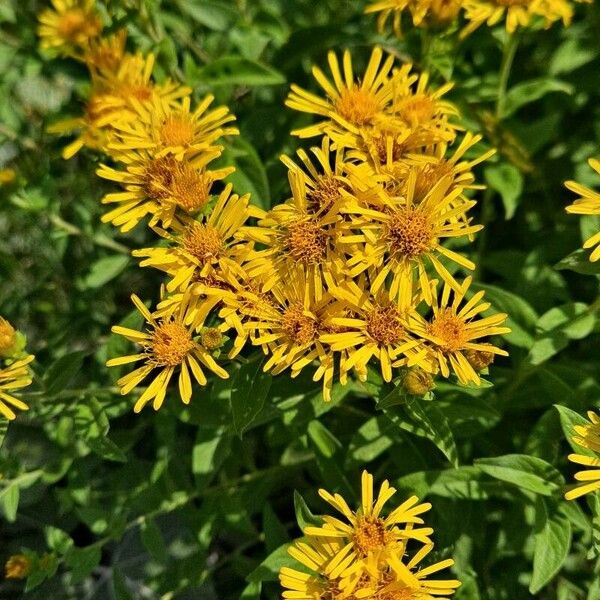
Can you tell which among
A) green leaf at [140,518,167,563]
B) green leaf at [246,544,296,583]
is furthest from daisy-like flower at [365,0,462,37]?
green leaf at [140,518,167,563]

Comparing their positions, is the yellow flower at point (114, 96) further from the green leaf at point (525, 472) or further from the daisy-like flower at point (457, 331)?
the green leaf at point (525, 472)

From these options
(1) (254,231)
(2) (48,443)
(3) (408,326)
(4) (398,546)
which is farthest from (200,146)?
(2) (48,443)

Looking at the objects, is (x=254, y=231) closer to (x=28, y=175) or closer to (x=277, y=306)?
(x=277, y=306)

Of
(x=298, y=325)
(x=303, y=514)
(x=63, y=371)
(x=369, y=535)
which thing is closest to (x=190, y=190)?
(x=298, y=325)

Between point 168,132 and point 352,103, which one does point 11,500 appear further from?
point 352,103

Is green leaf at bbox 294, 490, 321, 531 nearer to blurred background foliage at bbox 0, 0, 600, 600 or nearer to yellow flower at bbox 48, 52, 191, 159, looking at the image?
blurred background foliage at bbox 0, 0, 600, 600
